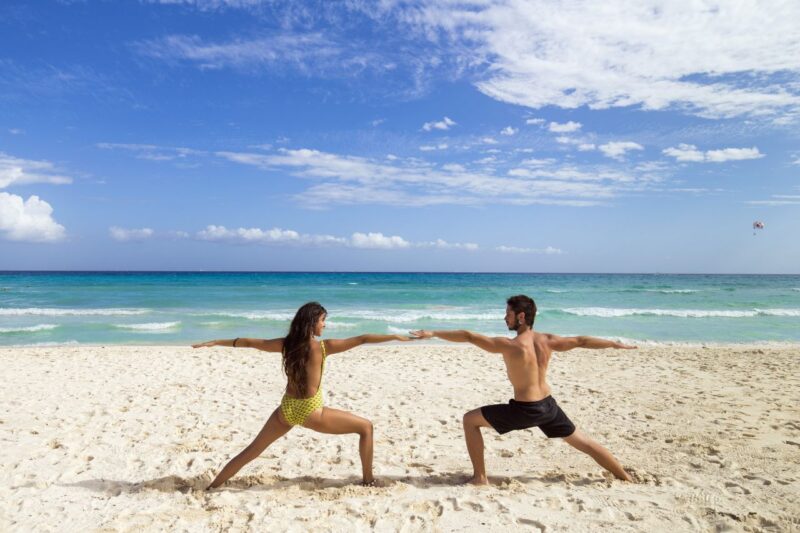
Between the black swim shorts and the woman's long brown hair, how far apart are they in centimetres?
157

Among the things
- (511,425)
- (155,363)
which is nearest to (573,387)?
(511,425)

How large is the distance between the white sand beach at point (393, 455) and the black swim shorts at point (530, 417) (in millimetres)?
560

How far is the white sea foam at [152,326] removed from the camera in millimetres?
18734

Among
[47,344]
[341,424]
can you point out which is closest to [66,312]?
[47,344]

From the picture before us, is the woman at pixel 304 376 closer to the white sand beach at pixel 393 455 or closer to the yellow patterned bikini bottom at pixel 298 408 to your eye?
the yellow patterned bikini bottom at pixel 298 408

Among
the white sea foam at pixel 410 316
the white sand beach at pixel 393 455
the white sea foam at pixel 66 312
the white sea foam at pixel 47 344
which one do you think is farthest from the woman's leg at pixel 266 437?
the white sea foam at pixel 66 312

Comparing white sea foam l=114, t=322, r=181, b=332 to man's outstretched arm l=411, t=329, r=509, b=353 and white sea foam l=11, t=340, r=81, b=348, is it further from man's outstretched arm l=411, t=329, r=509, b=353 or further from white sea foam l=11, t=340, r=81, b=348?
man's outstretched arm l=411, t=329, r=509, b=353

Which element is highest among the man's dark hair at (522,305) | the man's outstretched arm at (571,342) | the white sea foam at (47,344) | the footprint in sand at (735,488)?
the man's dark hair at (522,305)

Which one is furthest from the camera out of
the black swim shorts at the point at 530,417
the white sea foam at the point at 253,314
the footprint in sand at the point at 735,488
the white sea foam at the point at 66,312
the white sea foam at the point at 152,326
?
the white sea foam at the point at 66,312

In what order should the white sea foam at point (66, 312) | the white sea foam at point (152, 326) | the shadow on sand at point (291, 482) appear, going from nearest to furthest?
the shadow on sand at point (291, 482) → the white sea foam at point (152, 326) → the white sea foam at point (66, 312)

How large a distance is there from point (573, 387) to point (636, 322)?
14564 millimetres

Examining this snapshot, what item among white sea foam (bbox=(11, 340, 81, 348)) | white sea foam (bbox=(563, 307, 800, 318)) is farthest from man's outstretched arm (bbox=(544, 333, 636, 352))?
white sea foam (bbox=(563, 307, 800, 318))

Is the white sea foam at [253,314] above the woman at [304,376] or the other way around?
the other way around

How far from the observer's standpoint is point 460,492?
14.5ft
